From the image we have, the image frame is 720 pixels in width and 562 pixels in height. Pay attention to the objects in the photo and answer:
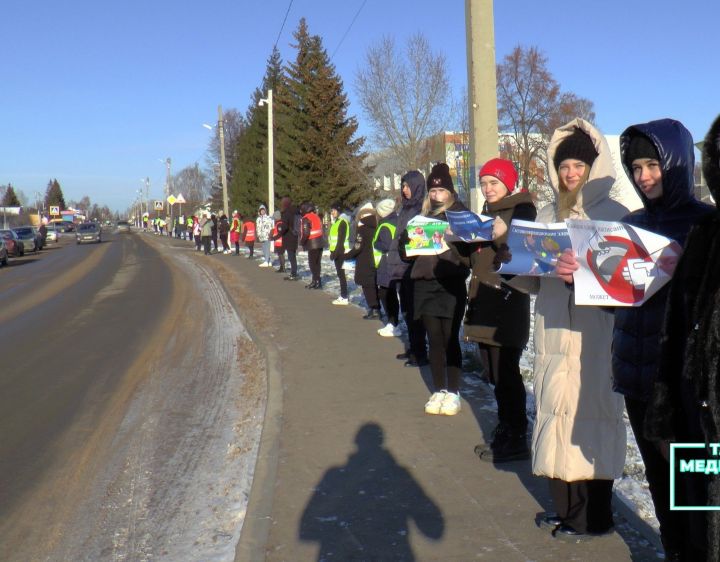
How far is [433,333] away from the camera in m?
5.88

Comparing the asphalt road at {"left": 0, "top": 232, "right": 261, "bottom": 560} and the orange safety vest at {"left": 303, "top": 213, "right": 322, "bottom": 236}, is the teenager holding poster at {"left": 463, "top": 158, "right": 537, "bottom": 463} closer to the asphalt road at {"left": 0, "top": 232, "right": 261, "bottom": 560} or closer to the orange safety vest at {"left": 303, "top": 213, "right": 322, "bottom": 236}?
the asphalt road at {"left": 0, "top": 232, "right": 261, "bottom": 560}

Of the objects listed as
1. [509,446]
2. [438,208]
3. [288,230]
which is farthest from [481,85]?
[288,230]

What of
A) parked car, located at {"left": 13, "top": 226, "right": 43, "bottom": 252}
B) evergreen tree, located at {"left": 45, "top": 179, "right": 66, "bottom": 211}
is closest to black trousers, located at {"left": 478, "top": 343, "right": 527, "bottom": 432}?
parked car, located at {"left": 13, "top": 226, "right": 43, "bottom": 252}

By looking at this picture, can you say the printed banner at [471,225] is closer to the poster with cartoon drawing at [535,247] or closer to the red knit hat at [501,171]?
the red knit hat at [501,171]

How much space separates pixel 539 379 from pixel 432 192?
2.24m

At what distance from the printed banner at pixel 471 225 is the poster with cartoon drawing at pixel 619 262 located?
1196mm

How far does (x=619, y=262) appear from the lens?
310 centimetres

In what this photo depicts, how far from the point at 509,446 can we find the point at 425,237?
1675 mm

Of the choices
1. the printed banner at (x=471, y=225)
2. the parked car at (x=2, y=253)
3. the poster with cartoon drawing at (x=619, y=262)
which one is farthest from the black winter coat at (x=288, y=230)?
the parked car at (x=2, y=253)

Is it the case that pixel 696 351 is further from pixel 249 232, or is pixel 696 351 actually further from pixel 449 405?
pixel 249 232

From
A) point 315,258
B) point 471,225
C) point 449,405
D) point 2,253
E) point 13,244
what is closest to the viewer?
point 471,225

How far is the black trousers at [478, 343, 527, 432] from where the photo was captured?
4.84 meters

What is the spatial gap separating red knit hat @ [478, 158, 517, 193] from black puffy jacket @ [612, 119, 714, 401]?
162 centimetres

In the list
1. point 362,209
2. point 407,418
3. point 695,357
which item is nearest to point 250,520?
point 407,418
